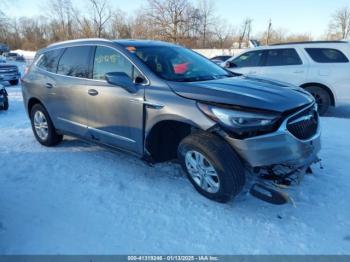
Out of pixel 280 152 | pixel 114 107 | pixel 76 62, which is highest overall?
pixel 76 62

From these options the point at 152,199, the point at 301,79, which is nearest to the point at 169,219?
the point at 152,199

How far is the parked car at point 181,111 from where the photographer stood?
3129 mm

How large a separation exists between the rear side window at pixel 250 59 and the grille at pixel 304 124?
5.36m

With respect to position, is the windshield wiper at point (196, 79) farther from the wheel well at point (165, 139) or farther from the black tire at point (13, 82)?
the black tire at point (13, 82)

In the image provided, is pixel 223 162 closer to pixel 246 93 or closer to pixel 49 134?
pixel 246 93

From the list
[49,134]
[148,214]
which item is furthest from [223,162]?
[49,134]

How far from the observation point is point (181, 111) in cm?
341

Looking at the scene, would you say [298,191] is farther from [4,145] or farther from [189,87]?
[4,145]

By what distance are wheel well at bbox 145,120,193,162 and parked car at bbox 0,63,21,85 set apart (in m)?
13.6

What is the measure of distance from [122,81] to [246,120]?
1.53m

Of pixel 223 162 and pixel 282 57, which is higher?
pixel 282 57

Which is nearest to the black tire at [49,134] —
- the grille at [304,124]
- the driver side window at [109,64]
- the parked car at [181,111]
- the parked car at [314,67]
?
the parked car at [181,111]

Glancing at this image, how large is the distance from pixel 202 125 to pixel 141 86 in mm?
950

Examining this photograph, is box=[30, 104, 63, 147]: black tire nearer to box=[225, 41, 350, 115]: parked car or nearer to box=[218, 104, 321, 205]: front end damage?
box=[218, 104, 321, 205]: front end damage
